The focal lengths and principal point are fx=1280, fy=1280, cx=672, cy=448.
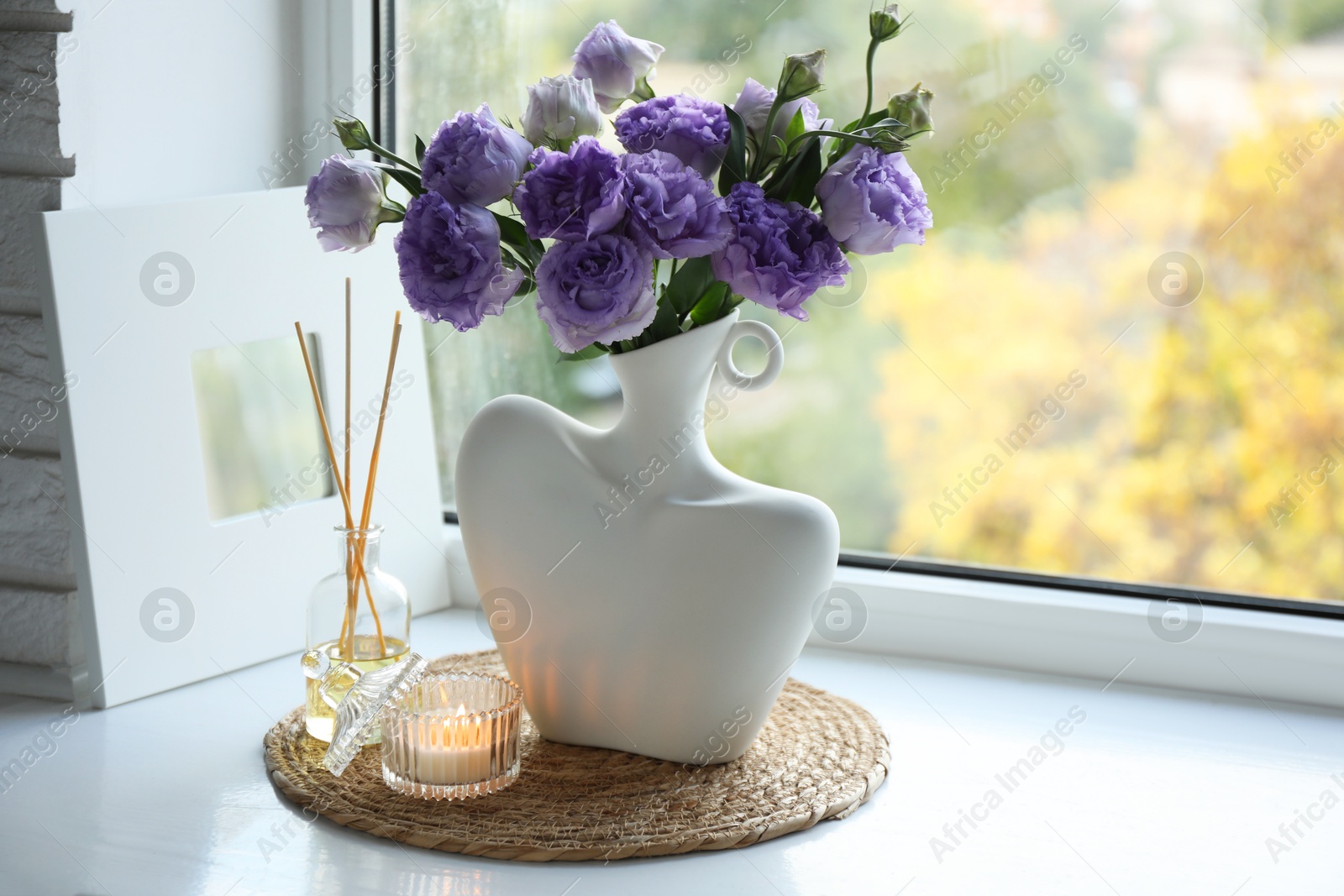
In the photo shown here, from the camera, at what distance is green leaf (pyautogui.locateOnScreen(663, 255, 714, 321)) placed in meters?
0.87

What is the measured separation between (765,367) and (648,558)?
0.51ft

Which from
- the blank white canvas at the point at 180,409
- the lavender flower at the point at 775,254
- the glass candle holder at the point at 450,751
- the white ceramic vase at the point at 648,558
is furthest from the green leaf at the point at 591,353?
the blank white canvas at the point at 180,409

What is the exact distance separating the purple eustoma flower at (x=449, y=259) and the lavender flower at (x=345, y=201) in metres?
0.05

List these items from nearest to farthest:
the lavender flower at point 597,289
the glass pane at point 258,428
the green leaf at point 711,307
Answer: the lavender flower at point 597,289
the green leaf at point 711,307
the glass pane at point 258,428

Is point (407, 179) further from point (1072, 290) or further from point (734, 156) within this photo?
point (1072, 290)

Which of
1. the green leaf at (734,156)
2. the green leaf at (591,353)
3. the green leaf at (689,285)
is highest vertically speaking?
the green leaf at (734,156)

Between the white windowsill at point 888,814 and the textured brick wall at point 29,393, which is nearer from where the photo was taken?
the white windowsill at point 888,814

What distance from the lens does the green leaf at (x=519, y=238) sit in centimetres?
87

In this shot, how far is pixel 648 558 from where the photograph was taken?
35.0 inches

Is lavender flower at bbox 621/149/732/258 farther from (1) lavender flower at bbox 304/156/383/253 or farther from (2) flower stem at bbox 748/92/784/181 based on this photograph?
(1) lavender flower at bbox 304/156/383/253

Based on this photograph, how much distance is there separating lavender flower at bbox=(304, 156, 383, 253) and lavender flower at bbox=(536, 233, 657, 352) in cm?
15

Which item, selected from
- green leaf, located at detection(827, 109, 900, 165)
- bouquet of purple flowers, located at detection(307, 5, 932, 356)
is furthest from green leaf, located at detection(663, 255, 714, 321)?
green leaf, located at detection(827, 109, 900, 165)

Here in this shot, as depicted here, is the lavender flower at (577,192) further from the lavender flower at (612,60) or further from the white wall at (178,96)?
the white wall at (178,96)

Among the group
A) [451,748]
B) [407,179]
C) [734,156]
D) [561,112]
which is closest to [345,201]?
[407,179]
